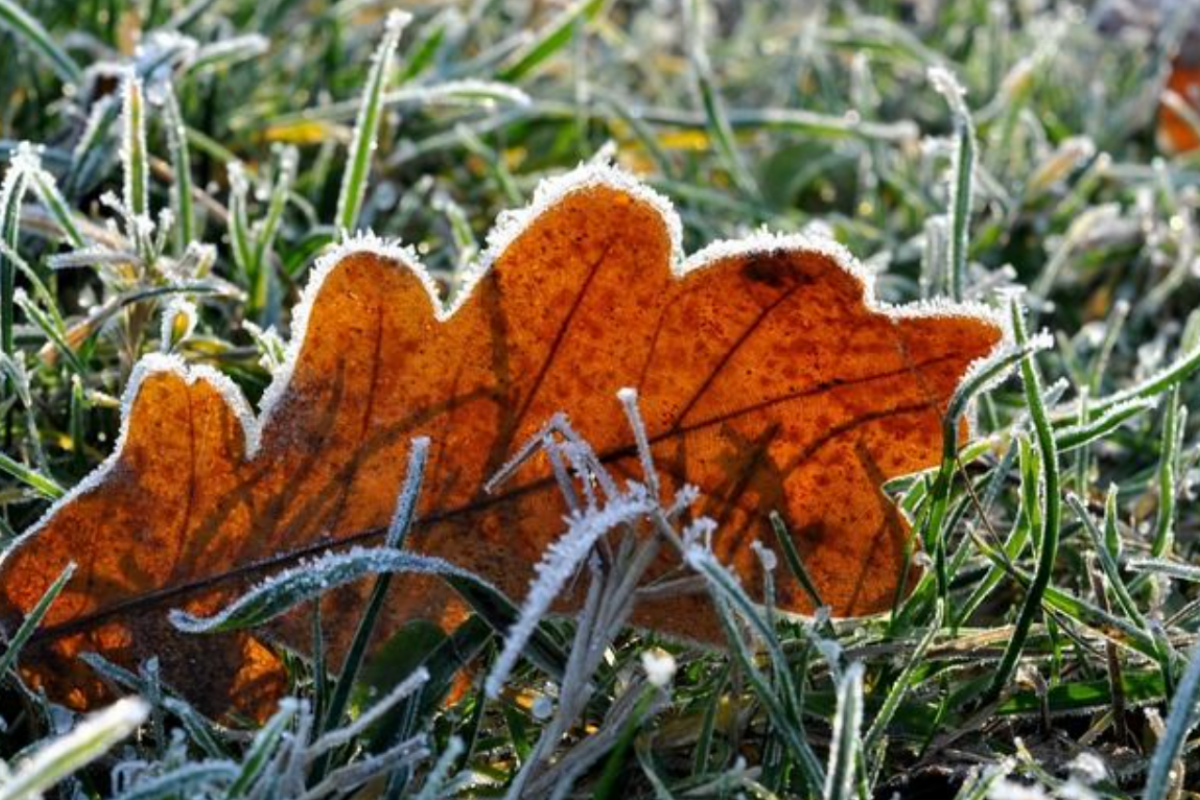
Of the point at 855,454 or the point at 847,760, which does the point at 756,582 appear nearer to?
the point at 855,454

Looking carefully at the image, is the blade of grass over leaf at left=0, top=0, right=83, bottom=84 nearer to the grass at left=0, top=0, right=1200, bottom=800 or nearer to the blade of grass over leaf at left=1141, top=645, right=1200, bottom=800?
the grass at left=0, top=0, right=1200, bottom=800

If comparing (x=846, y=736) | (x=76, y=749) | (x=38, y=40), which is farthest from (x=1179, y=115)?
(x=76, y=749)

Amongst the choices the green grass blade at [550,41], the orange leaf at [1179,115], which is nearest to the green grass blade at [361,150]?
the green grass blade at [550,41]

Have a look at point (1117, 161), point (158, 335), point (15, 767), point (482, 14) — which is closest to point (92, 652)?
point (15, 767)

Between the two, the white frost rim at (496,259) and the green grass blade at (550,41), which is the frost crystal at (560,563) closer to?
the white frost rim at (496,259)

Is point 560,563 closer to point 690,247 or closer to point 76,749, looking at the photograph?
point 76,749
